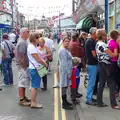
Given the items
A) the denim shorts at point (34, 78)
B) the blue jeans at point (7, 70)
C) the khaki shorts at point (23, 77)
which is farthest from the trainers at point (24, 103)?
the blue jeans at point (7, 70)

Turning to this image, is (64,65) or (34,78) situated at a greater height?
(64,65)

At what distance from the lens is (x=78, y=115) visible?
22.5ft

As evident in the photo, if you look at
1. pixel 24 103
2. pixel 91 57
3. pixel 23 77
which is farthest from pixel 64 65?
pixel 24 103

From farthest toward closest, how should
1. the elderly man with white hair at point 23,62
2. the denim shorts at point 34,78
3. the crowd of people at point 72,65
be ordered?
the elderly man with white hair at point 23,62, the denim shorts at point 34,78, the crowd of people at point 72,65

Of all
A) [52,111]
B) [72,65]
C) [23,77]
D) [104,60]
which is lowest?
[52,111]

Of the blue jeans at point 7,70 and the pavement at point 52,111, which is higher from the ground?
the blue jeans at point 7,70

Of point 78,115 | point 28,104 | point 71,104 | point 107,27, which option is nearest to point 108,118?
point 78,115

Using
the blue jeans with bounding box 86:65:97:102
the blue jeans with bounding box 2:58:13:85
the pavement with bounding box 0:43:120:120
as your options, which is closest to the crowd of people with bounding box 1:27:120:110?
the blue jeans with bounding box 86:65:97:102

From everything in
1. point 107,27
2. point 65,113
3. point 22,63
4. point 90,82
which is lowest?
point 65,113

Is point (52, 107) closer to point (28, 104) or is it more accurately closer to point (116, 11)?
point (28, 104)

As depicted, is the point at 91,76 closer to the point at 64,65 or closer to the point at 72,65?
the point at 72,65

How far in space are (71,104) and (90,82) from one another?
699 mm

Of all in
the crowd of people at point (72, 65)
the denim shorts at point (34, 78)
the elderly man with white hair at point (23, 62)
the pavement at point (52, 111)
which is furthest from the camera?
the elderly man with white hair at point (23, 62)

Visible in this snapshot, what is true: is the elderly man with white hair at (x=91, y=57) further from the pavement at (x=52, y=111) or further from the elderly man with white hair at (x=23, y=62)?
the elderly man with white hair at (x=23, y=62)
